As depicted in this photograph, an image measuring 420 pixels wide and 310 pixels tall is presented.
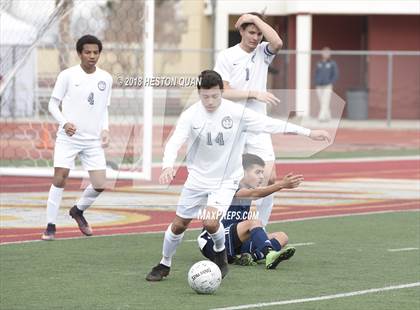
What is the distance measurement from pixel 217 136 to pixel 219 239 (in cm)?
94

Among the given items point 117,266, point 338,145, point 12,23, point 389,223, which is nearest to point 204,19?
point 338,145

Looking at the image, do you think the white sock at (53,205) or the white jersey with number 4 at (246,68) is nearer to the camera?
the white jersey with number 4 at (246,68)

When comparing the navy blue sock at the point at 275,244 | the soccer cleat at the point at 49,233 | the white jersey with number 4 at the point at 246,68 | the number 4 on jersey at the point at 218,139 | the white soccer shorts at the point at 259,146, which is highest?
the white jersey with number 4 at the point at 246,68

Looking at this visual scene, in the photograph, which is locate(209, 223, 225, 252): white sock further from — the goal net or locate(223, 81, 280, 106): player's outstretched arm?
the goal net

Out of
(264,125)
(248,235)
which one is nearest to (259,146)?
(248,235)

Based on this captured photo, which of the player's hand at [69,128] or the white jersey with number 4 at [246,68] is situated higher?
the white jersey with number 4 at [246,68]

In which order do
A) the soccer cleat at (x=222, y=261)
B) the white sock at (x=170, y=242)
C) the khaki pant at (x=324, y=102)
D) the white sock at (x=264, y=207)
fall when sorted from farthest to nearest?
the khaki pant at (x=324, y=102)
the white sock at (x=264, y=207)
the soccer cleat at (x=222, y=261)
the white sock at (x=170, y=242)

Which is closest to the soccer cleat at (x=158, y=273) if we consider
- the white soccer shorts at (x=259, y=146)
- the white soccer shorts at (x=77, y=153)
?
the white soccer shorts at (x=259, y=146)

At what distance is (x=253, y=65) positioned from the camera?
1220 cm

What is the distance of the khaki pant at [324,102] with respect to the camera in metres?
28.2

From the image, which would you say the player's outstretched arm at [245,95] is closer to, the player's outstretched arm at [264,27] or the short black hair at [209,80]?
the player's outstretched arm at [264,27]

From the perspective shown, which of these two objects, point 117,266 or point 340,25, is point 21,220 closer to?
point 117,266

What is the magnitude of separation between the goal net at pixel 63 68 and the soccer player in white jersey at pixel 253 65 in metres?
6.07

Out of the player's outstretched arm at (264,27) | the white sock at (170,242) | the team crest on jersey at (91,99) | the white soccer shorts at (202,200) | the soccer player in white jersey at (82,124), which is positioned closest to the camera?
the white soccer shorts at (202,200)
